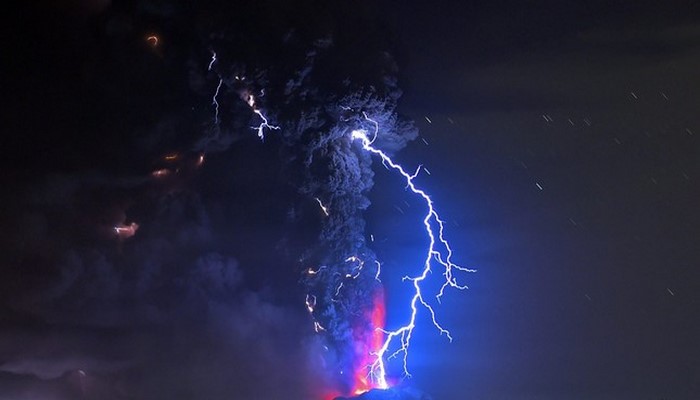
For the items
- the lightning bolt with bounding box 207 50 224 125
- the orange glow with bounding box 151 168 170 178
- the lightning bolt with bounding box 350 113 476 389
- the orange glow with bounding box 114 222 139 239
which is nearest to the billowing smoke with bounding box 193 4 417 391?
the lightning bolt with bounding box 207 50 224 125

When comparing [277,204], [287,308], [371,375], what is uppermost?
[277,204]

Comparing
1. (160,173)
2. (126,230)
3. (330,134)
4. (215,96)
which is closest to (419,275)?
(330,134)

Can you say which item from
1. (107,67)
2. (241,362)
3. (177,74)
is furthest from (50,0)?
(241,362)

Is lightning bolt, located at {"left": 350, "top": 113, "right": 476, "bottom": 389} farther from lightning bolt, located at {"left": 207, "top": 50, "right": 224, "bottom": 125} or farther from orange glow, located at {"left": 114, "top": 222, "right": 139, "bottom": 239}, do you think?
orange glow, located at {"left": 114, "top": 222, "right": 139, "bottom": 239}

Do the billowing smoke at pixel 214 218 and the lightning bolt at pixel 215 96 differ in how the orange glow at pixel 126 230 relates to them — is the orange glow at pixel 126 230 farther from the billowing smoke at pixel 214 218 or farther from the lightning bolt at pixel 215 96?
the lightning bolt at pixel 215 96

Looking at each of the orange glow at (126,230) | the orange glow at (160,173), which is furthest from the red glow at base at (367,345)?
the orange glow at (126,230)

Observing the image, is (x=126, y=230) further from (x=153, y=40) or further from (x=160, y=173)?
(x=153, y=40)

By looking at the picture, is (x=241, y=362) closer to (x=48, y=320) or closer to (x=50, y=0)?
(x=48, y=320)
